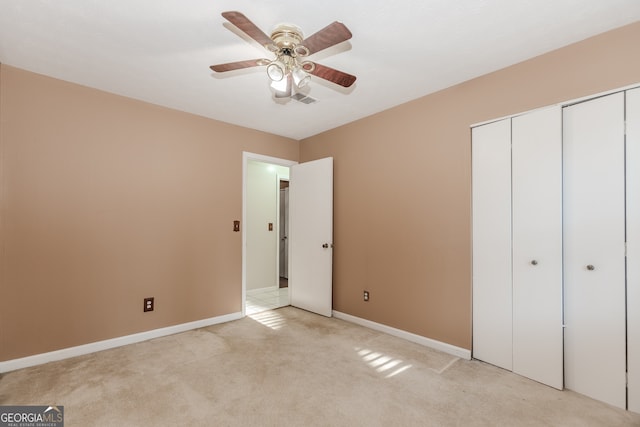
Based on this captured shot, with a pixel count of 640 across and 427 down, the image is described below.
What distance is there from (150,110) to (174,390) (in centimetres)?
269

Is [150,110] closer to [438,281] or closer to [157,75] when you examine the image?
[157,75]

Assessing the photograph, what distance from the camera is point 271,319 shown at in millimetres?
3777

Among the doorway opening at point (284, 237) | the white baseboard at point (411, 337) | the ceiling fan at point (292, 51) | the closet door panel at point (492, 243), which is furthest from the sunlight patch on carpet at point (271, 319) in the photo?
the ceiling fan at point (292, 51)

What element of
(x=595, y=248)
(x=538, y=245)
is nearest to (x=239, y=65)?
(x=538, y=245)

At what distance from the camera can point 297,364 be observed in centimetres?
258

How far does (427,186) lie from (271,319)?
2.44 meters

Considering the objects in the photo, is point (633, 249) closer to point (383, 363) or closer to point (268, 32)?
point (383, 363)

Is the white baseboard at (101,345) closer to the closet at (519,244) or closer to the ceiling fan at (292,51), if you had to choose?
the ceiling fan at (292,51)

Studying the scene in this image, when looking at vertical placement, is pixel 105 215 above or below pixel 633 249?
above

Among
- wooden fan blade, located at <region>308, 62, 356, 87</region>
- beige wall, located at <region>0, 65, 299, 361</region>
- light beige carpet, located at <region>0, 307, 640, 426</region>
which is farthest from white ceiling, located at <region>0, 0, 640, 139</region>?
light beige carpet, located at <region>0, 307, 640, 426</region>

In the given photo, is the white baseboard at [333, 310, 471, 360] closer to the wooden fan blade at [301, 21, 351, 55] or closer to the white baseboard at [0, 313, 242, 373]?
the white baseboard at [0, 313, 242, 373]

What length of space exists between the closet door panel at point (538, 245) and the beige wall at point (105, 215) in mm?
2989

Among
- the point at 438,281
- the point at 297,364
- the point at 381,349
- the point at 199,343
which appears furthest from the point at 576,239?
the point at 199,343

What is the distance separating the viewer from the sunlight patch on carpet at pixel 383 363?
2465mm
